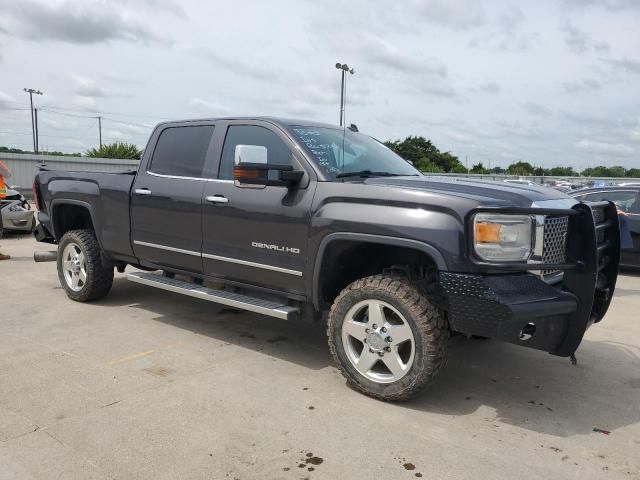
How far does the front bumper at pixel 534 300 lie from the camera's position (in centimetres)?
317

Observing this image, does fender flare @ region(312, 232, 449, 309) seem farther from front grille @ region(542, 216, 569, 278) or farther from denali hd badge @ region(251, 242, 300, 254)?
front grille @ region(542, 216, 569, 278)

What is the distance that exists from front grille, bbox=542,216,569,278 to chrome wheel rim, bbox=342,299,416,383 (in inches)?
38.0

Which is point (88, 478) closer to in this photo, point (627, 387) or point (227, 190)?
point (227, 190)

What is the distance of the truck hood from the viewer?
10.9 ft

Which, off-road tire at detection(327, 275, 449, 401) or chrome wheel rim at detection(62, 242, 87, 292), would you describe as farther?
chrome wheel rim at detection(62, 242, 87, 292)

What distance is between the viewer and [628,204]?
8875mm

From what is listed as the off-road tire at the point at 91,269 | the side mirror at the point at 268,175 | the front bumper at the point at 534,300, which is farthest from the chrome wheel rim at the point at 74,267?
the front bumper at the point at 534,300

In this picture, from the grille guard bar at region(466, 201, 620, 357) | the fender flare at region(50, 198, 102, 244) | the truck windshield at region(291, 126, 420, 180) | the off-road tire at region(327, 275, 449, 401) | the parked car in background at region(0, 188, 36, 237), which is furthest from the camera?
the parked car in background at region(0, 188, 36, 237)

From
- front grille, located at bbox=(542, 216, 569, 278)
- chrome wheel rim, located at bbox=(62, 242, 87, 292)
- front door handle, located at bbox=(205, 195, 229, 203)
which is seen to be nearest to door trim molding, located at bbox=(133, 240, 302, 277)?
front door handle, located at bbox=(205, 195, 229, 203)

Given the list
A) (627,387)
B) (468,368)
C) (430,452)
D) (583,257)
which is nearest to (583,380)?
(627,387)

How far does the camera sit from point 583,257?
3445mm

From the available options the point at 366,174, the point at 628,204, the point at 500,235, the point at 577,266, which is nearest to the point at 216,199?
the point at 366,174

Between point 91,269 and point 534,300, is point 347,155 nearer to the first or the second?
point 534,300

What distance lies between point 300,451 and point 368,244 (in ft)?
4.89
